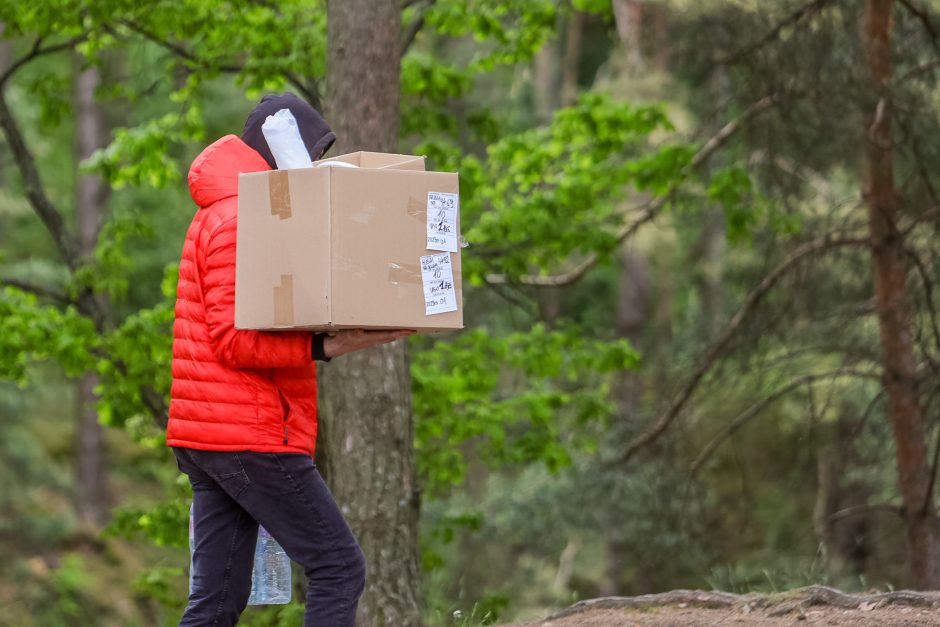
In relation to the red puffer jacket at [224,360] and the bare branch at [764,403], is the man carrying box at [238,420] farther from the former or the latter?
the bare branch at [764,403]

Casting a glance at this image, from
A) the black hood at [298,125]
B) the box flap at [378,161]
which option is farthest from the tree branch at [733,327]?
the black hood at [298,125]

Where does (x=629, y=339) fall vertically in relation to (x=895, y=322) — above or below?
above

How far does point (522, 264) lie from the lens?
30.6ft

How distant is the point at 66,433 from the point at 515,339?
14.7m

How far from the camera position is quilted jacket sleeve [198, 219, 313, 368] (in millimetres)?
3570

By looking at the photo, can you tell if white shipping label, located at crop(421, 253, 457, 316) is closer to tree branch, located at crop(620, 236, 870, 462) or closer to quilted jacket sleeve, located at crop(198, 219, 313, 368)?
quilted jacket sleeve, located at crop(198, 219, 313, 368)

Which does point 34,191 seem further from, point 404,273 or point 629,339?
point 629,339

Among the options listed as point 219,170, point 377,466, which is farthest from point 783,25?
point 219,170

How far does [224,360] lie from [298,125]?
79 cm

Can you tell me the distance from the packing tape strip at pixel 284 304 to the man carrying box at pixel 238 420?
0.22 ft

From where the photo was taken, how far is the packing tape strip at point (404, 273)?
3.68 m

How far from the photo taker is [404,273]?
371 centimetres

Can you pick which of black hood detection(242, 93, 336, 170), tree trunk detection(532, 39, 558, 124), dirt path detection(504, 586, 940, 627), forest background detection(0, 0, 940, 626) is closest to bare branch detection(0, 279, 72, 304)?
forest background detection(0, 0, 940, 626)

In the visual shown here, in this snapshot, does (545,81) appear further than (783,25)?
Yes
